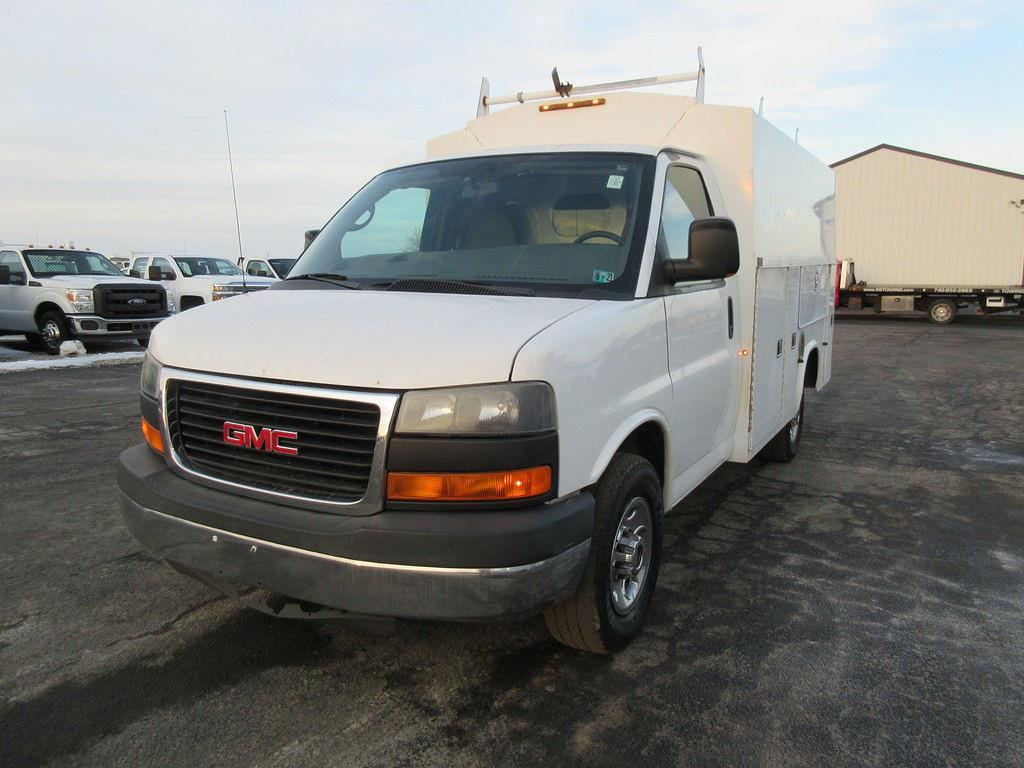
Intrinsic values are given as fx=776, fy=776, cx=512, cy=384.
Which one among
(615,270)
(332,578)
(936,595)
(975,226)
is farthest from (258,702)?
(975,226)

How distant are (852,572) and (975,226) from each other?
873 inches

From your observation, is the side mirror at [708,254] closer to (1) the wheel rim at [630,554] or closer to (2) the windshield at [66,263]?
(1) the wheel rim at [630,554]

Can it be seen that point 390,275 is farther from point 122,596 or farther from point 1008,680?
point 1008,680

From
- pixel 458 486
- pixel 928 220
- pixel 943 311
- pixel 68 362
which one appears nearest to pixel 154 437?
pixel 458 486

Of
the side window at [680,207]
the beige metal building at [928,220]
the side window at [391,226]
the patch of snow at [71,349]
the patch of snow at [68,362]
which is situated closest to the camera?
the side window at [680,207]

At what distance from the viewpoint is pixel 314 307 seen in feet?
10.0

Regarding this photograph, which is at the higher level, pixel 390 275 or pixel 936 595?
pixel 390 275

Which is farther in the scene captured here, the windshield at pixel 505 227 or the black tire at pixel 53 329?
the black tire at pixel 53 329

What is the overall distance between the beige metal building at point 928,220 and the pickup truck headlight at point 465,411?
2383 centimetres

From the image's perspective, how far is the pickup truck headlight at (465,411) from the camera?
2.42 m

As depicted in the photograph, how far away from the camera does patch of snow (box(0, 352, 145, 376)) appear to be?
37.7ft

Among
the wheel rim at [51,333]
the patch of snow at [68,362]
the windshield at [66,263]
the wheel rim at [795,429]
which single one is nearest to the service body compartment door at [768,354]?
the wheel rim at [795,429]

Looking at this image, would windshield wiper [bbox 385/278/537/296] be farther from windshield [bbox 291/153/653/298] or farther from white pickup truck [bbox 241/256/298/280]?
white pickup truck [bbox 241/256/298/280]

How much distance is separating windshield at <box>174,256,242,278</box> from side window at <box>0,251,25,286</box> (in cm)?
401
